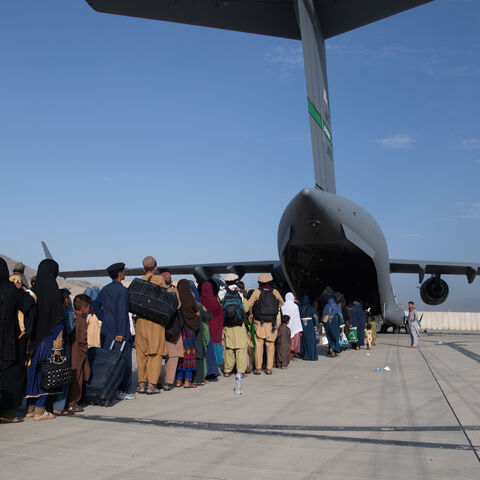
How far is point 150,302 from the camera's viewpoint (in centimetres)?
554

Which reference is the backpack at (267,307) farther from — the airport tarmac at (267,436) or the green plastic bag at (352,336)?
the green plastic bag at (352,336)

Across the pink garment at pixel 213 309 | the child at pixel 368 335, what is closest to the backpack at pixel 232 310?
the pink garment at pixel 213 309

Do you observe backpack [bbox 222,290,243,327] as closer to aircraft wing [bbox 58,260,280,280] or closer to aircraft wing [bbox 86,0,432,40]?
aircraft wing [bbox 86,0,432,40]

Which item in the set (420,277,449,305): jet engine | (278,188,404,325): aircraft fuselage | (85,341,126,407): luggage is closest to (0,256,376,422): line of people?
(85,341,126,407): luggage

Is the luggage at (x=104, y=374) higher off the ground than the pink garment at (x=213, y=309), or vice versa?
the pink garment at (x=213, y=309)

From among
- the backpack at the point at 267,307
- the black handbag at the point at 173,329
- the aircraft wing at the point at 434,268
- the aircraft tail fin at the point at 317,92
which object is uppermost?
the aircraft tail fin at the point at 317,92

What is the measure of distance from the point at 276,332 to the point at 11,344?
14.3 ft

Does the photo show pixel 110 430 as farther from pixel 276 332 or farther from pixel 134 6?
pixel 134 6

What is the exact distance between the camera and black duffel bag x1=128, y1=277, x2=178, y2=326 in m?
5.53

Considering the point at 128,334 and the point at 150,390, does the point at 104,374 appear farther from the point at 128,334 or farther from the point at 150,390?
the point at 150,390

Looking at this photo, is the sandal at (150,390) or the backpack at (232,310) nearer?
the sandal at (150,390)

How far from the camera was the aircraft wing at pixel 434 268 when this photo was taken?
1738 cm

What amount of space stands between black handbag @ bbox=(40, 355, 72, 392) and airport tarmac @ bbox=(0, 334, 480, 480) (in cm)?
31

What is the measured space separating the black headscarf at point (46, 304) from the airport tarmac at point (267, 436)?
2.44 feet
